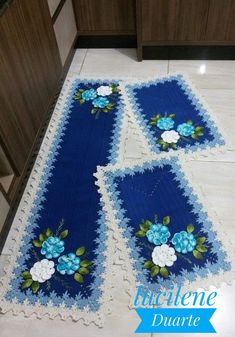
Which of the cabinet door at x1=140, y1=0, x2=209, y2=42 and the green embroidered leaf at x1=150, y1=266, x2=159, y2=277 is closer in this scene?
the green embroidered leaf at x1=150, y1=266, x2=159, y2=277

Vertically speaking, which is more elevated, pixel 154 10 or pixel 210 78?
pixel 154 10

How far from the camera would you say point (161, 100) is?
192 centimetres

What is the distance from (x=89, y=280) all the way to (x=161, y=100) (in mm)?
1155

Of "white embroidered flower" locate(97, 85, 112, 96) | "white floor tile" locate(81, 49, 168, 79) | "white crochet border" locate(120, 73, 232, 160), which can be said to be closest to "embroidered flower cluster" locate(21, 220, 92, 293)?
"white crochet border" locate(120, 73, 232, 160)

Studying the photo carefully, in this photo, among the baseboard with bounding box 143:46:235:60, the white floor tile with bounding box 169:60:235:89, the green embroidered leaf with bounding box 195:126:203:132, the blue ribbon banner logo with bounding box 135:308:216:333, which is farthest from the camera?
the baseboard with bounding box 143:46:235:60

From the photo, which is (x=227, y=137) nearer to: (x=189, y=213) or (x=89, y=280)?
(x=189, y=213)

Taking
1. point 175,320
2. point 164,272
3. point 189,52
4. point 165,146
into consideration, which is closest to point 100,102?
point 165,146

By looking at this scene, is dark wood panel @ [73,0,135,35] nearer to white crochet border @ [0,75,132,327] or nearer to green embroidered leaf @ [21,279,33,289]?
white crochet border @ [0,75,132,327]

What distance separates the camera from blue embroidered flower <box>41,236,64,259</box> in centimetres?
134

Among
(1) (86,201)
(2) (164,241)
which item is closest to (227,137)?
(2) (164,241)

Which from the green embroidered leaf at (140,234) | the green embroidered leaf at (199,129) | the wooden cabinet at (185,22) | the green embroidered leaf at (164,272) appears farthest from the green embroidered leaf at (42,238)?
the wooden cabinet at (185,22)

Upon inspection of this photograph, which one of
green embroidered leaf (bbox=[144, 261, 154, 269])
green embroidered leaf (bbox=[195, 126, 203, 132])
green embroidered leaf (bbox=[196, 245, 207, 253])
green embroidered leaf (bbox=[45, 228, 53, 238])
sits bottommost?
green embroidered leaf (bbox=[144, 261, 154, 269])

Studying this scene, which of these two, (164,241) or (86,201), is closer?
(164,241)

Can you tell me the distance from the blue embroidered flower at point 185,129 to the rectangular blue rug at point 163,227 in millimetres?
188
